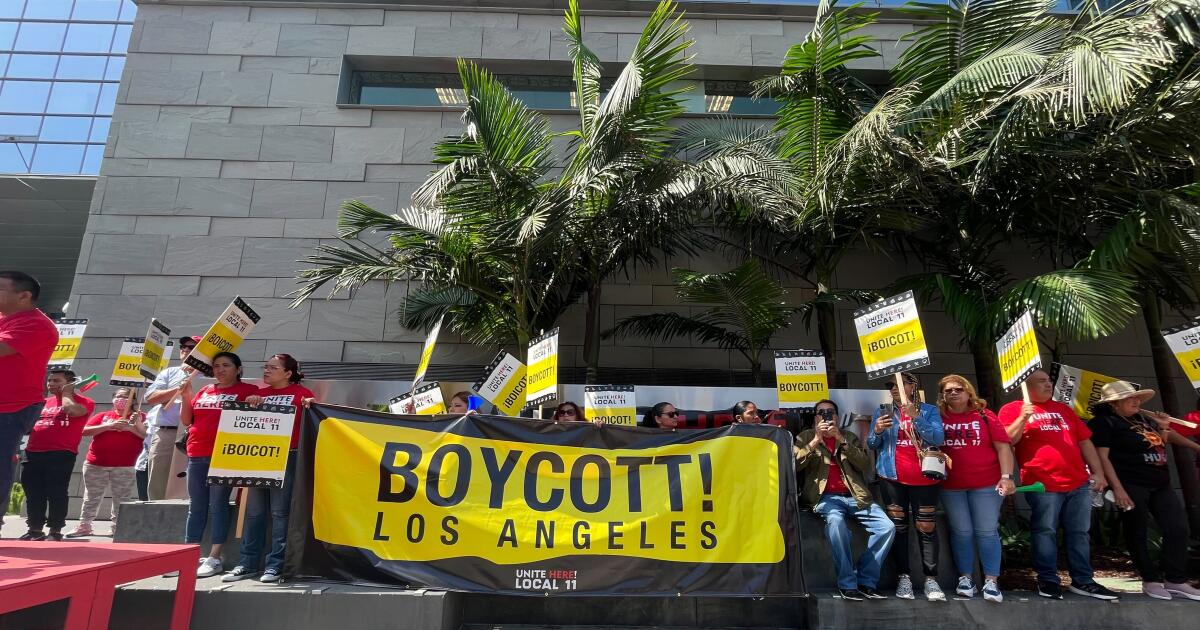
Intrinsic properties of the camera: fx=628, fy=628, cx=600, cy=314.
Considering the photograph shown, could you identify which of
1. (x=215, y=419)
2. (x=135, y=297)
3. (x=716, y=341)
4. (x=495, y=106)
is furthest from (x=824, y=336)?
(x=135, y=297)

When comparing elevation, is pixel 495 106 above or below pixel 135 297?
above

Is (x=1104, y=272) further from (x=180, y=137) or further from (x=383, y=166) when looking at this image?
(x=180, y=137)

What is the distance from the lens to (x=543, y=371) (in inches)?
229

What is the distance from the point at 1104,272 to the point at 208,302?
11237 millimetres

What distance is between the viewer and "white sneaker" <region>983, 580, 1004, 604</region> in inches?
178

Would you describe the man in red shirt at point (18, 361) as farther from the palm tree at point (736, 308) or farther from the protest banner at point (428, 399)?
the palm tree at point (736, 308)

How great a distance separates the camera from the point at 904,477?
188 inches

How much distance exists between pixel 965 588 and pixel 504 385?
4178 mm

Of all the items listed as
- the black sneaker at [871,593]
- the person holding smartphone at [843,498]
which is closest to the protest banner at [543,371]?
the person holding smartphone at [843,498]

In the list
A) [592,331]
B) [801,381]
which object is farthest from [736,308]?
[592,331]

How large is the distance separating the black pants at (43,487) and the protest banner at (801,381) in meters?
6.81

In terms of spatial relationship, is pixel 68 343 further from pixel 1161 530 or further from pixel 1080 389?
pixel 1080 389

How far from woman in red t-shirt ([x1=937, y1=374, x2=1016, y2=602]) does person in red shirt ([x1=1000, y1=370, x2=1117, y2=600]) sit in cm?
27

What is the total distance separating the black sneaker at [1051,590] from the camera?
15.2 feet
